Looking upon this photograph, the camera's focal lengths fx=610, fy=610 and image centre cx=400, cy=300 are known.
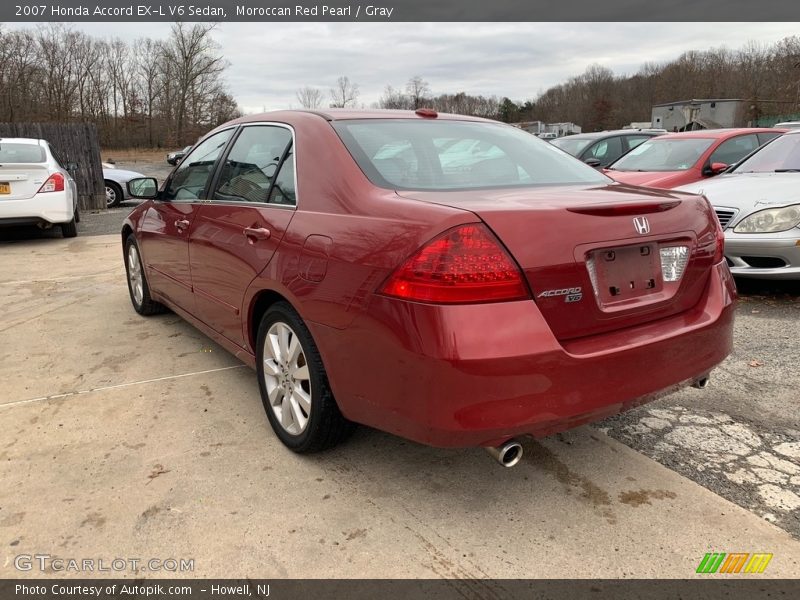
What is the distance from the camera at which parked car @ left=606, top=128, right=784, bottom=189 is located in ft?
24.9

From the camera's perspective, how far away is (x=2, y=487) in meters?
2.58

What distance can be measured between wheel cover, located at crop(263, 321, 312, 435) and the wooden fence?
40.3 ft

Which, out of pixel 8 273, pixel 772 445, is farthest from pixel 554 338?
pixel 8 273

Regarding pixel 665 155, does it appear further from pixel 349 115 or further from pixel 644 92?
pixel 644 92

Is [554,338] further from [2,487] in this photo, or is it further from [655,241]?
[2,487]

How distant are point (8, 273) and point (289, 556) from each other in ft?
21.8

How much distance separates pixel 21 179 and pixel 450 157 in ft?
26.7

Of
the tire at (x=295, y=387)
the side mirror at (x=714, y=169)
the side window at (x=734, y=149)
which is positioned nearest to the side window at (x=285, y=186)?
the tire at (x=295, y=387)

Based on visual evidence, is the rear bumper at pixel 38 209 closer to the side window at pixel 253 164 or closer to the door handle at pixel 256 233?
the side window at pixel 253 164

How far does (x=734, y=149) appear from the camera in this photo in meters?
8.45

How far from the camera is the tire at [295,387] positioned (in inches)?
99.7

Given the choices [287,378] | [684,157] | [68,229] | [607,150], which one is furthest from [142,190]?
[607,150]

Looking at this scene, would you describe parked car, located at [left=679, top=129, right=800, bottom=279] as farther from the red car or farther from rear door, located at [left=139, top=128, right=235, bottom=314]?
rear door, located at [left=139, top=128, right=235, bottom=314]

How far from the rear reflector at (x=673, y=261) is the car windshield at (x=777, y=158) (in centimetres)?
467
